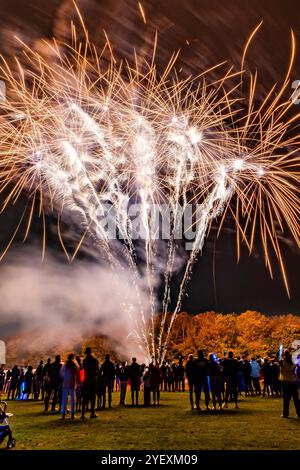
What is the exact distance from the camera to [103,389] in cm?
1573

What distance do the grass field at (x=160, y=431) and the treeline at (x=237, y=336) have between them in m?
56.9

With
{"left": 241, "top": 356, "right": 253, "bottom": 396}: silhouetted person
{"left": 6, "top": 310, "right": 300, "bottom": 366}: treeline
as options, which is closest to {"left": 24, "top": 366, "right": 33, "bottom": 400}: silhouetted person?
{"left": 241, "top": 356, "right": 253, "bottom": 396}: silhouetted person

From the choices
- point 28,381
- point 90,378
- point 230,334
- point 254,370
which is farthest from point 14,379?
point 230,334

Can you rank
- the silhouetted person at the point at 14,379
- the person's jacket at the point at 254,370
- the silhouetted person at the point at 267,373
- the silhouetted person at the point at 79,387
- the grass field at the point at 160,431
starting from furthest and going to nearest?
the person's jacket at the point at 254,370
the silhouetted person at the point at 14,379
the silhouetted person at the point at 267,373
the silhouetted person at the point at 79,387
the grass field at the point at 160,431

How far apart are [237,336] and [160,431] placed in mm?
64836

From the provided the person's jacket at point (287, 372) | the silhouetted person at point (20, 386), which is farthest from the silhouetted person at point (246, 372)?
the silhouetted person at point (20, 386)

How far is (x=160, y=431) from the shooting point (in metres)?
9.94

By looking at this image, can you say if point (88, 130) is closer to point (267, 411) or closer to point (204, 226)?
point (204, 226)

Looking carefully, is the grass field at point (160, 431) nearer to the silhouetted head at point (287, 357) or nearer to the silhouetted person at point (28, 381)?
the silhouetted head at point (287, 357)

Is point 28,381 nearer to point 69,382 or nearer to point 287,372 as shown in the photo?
point 69,382

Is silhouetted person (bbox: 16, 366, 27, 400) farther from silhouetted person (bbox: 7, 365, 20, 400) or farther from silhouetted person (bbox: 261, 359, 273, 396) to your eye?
silhouetted person (bbox: 261, 359, 273, 396)

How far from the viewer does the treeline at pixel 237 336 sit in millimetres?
68562

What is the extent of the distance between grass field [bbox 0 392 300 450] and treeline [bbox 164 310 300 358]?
56.9 m
